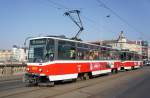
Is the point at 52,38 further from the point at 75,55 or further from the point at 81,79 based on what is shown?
the point at 81,79

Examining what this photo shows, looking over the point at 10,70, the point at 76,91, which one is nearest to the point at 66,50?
the point at 76,91

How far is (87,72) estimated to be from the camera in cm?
2388

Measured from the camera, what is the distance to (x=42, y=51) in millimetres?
17797

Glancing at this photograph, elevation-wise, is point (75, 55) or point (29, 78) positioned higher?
point (75, 55)

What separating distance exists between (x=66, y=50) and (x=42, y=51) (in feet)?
7.01

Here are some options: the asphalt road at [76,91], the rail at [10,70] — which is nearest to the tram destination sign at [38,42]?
the asphalt road at [76,91]

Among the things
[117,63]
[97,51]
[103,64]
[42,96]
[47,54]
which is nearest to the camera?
[42,96]

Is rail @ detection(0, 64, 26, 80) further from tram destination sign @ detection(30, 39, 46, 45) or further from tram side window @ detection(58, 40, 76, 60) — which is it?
tram destination sign @ detection(30, 39, 46, 45)

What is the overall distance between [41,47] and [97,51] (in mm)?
8902

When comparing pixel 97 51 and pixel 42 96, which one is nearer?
pixel 42 96

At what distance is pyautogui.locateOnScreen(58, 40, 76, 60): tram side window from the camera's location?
61.2 feet

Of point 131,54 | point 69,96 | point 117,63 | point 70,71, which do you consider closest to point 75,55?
point 70,71

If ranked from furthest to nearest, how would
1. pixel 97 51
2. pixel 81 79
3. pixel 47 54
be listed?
1. pixel 97 51
2. pixel 81 79
3. pixel 47 54

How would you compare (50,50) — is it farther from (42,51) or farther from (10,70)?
(10,70)
